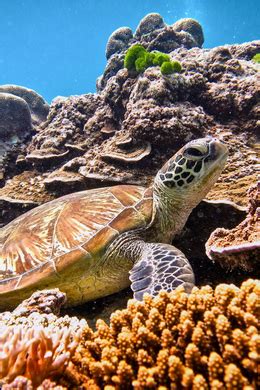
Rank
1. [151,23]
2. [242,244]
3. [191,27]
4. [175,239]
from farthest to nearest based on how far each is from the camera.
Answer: [191,27] < [151,23] < [175,239] < [242,244]

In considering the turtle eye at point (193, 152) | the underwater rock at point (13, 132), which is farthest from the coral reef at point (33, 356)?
the underwater rock at point (13, 132)

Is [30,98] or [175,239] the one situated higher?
[30,98]

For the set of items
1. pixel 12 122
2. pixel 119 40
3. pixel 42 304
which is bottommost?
pixel 42 304

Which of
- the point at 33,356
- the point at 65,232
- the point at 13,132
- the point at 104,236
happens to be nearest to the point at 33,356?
the point at 33,356

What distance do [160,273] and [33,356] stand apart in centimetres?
109

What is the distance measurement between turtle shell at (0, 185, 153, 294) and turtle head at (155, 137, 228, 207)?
1.30 feet

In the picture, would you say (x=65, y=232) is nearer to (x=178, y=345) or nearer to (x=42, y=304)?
(x=42, y=304)

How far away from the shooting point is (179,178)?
2.75m

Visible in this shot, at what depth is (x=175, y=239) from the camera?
312 centimetres

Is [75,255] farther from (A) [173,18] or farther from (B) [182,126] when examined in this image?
(A) [173,18]

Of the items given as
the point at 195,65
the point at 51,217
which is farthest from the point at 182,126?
the point at 51,217

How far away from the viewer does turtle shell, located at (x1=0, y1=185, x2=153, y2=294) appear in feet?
8.15

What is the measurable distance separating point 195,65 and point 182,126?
1.91 metres

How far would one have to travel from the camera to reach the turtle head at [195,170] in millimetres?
2634
